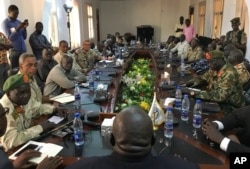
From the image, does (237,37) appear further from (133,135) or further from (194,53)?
(133,135)

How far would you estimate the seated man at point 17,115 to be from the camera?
1.62 metres

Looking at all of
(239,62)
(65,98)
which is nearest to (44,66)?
(65,98)

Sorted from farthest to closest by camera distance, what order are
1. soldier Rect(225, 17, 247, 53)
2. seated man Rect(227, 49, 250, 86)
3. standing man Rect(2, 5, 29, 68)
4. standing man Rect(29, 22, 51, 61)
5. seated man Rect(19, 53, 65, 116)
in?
1. standing man Rect(29, 22, 51, 61)
2. soldier Rect(225, 17, 247, 53)
3. standing man Rect(2, 5, 29, 68)
4. seated man Rect(227, 49, 250, 86)
5. seated man Rect(19, 53, 65, 116)

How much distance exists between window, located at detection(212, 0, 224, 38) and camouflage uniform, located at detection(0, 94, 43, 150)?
6.61 metres

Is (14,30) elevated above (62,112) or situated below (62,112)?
above

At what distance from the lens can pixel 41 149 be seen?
5.03 feet

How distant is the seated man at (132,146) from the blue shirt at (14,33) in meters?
3.84

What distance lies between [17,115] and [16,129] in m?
0.14

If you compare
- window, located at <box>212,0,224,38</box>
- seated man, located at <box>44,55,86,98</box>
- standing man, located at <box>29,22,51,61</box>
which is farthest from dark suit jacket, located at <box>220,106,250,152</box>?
window, located at <box>212,0,224,38</box>

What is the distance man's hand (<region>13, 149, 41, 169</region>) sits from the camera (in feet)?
4.43

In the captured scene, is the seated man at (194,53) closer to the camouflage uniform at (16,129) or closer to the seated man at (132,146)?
the camouflage uniform at (16,129)

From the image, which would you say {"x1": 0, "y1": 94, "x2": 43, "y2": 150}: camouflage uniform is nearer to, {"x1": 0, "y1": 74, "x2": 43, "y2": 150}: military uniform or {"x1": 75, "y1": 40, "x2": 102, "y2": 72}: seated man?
{"x1": 0, "y1": 74, "x2": 43, "y2": 150}: military uniform

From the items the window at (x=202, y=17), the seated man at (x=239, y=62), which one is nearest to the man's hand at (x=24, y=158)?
the seated man at (x=239, y=62)

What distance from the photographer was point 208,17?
27.8 ft
